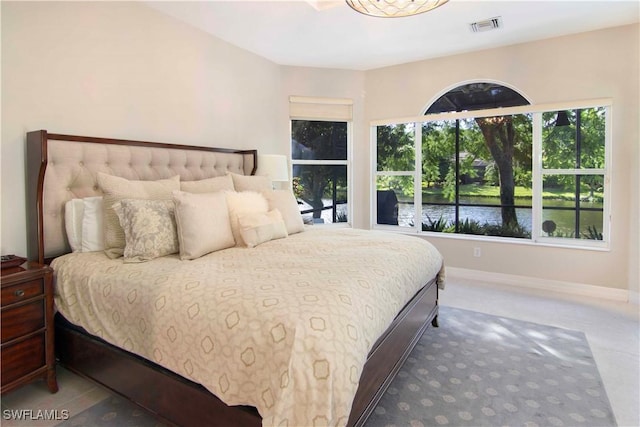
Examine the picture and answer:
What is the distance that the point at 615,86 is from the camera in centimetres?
354

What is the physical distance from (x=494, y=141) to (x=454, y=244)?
1348 millimetres

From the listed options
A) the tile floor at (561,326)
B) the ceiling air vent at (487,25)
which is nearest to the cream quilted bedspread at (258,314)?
the tile floor at (561,326)

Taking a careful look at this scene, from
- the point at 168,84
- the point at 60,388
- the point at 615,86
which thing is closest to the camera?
the point at 60,388

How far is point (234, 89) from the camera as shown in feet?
12.8

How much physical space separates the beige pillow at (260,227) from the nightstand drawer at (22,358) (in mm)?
1281

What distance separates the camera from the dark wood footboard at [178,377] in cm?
146

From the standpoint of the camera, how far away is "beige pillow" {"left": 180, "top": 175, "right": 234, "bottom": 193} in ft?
9.11

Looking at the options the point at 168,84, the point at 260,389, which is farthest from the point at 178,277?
the point at 168,84

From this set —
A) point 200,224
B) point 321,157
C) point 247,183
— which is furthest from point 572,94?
point 200,224

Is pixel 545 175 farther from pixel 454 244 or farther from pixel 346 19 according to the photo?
pixel 346 19

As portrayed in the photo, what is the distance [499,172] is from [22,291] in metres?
4.55

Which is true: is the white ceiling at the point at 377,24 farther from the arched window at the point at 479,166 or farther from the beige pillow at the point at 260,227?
the beige pillow at the point at 260,227

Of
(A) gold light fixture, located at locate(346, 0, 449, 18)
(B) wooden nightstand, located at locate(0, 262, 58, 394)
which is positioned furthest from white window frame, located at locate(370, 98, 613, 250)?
(B) wooden nightstand, located at locate(0, 262, 58, 394)

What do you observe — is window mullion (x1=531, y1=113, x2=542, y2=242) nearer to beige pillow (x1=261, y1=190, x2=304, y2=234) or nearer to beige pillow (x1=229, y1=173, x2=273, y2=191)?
beige pillow (x1=261, y1=190, x2=304, y2=234)
